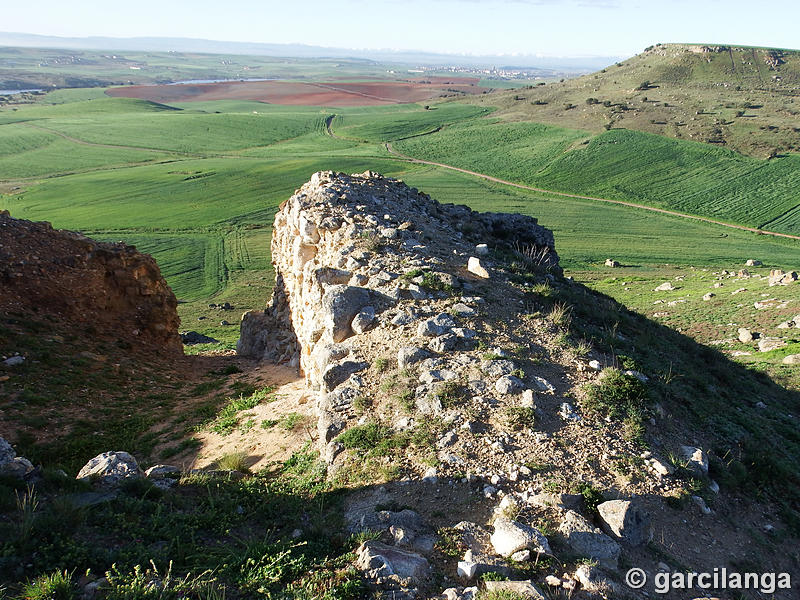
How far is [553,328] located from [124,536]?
9.42 metres

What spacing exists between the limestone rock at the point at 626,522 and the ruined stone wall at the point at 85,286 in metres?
17.4

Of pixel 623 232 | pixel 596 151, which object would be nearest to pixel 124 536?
pixel 623 232

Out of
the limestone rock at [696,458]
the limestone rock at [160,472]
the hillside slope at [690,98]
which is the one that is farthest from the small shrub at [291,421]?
the hillside slope at [690,98]

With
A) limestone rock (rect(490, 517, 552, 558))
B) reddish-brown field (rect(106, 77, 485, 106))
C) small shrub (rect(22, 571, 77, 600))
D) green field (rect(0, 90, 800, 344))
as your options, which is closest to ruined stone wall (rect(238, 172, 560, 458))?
limestone rock (rect(490, 517, 552, 558))

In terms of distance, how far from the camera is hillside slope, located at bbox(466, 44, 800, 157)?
8612 cm

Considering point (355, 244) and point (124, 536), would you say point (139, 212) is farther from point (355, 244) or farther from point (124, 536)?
point (124, 536)

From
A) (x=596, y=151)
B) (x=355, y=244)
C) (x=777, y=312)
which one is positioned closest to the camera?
(x=355, y=244)

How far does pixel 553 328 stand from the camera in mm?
12086

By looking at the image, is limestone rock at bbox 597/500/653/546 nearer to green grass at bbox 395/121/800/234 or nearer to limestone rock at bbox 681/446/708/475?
limestone rock at bbox 681/446/708/475

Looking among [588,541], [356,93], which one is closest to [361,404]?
[588,541]

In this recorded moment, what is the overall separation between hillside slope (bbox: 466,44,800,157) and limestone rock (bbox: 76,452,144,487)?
310ft

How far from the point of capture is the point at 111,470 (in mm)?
8383

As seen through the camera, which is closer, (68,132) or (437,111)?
(68,132)

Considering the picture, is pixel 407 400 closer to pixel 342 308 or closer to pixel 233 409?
pixel 342 308
